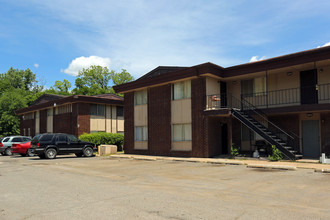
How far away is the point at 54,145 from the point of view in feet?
71.8

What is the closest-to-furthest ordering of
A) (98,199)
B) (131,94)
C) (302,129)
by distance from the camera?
(98,199) → (302,129) → (131,94)

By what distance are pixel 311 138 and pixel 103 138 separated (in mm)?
18637

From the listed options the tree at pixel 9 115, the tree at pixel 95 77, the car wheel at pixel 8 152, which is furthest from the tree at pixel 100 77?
the car wheel at pixel 8 152

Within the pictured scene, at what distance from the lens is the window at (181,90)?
21359 mm

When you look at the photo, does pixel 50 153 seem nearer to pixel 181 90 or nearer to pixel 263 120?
pixel 181 90

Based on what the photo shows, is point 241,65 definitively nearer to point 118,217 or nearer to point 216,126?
point 216,126

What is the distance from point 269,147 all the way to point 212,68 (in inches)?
245

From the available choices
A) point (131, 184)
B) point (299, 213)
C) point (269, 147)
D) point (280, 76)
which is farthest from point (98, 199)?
point (280, 76)

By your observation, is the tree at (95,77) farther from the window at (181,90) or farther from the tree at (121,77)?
the window at (181,90)

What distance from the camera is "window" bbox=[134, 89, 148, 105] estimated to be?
2478cm

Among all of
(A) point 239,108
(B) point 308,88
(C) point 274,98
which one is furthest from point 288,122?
(A) point 239,108

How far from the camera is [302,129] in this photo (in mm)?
18734

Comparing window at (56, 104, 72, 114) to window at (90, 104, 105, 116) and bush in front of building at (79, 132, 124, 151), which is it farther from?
bush in front of building at (79, 132, 124, 151)

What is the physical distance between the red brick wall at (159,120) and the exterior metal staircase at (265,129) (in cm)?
489
